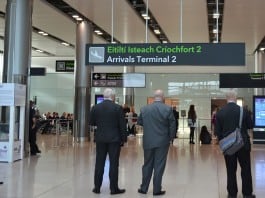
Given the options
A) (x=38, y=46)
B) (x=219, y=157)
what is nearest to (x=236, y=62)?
(x=219, y=157)

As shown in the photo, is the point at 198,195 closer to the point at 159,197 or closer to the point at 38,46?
the point at 159,197

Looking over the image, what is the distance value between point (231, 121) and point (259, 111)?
36.1 ft

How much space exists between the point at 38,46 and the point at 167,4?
41.2 ft

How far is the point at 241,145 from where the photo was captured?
20.9 ft

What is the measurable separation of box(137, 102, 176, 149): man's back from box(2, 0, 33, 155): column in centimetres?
572

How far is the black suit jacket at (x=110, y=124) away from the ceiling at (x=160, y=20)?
18.2 feet

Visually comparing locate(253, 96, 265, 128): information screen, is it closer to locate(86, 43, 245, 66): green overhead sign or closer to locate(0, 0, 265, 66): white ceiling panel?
locate(0, 0, 265, 66): white ceiling panel

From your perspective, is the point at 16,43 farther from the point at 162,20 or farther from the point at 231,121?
the point at 162,20

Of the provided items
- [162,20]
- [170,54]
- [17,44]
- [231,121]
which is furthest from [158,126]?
[162,20]

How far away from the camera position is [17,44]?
11641 millimetres

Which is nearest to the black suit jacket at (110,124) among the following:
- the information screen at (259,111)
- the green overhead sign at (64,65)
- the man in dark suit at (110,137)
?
the man in dark suit at (110,137)

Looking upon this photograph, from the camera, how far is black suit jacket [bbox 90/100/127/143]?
6875 mm

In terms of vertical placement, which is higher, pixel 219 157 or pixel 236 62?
pixel 236 62

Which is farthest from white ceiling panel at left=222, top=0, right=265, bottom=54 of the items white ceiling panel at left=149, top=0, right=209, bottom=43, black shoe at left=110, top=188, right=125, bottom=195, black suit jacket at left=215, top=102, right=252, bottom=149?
black shoe at left=110, top=188, right=125, bottom=195
